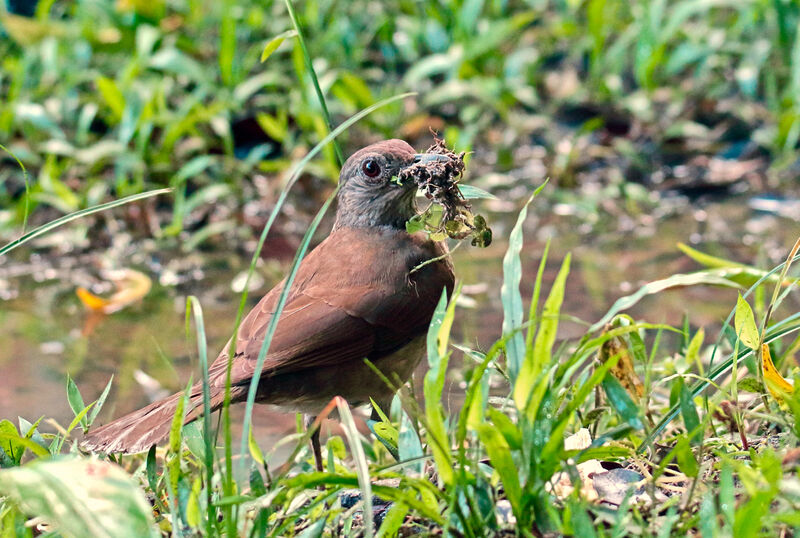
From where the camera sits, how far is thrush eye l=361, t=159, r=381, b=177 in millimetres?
3676

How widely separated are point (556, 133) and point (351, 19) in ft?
Result: 5.53

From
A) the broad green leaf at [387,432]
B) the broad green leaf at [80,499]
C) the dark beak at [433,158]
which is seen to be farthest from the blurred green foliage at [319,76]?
the broad green leaf at [80,499]

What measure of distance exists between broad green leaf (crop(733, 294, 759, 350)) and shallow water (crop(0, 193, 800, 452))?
153 cm

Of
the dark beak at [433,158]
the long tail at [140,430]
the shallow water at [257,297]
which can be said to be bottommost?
the shallow water at [257,297]

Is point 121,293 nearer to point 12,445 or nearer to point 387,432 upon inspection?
point 12,445

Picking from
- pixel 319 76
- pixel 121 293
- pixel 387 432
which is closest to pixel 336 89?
pixel 319 76

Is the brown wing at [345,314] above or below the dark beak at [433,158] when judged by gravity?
below

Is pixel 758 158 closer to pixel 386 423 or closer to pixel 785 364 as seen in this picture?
pixel 785 364

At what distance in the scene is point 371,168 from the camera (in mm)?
3686

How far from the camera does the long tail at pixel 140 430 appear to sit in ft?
9.11

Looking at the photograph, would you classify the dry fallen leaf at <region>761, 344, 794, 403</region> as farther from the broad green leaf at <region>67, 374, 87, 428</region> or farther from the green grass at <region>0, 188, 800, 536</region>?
the broad green leaf at <region>67, 374, 87, 428</region>

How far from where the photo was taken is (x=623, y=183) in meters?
5.76

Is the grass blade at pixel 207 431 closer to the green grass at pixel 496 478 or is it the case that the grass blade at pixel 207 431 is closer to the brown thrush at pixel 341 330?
the green grass at pixel 496 478

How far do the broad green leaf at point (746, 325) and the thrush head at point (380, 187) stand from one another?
1.40 meters
